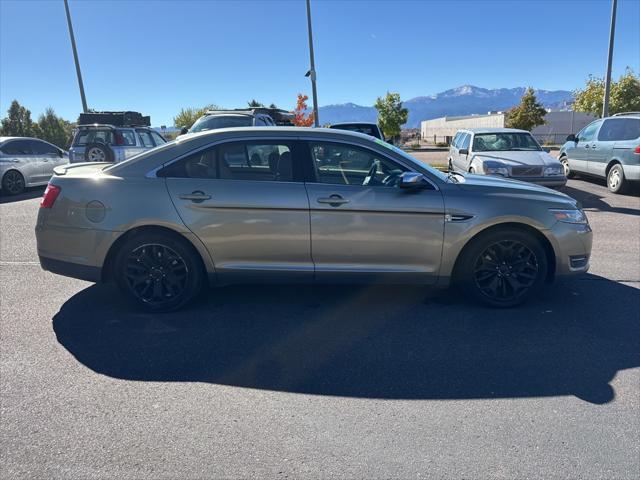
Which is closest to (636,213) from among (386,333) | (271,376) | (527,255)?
(527,255)

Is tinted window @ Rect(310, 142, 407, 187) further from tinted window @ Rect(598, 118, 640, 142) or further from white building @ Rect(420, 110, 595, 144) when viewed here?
white building @ Rect(420, 110, 595, 144)

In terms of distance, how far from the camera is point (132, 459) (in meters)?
2.38

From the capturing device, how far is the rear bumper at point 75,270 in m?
4.08

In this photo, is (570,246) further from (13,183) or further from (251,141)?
(13,183)

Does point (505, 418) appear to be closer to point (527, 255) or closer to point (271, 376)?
point (271, 376)

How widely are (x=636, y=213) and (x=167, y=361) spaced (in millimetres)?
9210

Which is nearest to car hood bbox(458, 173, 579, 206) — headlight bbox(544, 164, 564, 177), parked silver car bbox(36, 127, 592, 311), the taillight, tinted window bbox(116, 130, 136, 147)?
parked silver car bbox(36, 127, 592, 311)

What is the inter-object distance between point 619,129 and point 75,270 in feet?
39.2

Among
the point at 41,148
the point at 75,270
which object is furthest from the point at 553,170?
the point at 41,148

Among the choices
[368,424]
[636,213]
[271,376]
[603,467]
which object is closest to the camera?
[603,467]

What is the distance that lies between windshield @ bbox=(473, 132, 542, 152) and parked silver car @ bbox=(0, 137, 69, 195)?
38.2 ft

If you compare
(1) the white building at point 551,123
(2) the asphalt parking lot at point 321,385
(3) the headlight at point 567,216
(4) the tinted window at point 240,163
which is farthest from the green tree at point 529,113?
(4) the tinted window at point 240,163

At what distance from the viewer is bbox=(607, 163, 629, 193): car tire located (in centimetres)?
1049

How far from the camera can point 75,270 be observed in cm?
411
